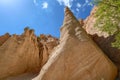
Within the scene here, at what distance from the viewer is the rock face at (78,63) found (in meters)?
20.5

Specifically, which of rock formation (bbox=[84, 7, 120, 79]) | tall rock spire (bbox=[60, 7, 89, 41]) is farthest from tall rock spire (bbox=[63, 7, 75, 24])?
rock formation (bbox=[84, 7, 120, 79])

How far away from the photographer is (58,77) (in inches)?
805

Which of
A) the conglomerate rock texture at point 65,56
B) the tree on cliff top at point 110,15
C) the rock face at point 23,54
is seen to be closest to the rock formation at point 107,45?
the conglomerate rock texture at point 65,56

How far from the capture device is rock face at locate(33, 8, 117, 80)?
2045 centimetres

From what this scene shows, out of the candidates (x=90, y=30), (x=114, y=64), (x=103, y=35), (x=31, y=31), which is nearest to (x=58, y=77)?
(x=114, y=64)


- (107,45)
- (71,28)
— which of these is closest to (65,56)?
(71,28)

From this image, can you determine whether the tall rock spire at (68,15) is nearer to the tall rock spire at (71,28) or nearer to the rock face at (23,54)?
the tall rock spire at (71,28)

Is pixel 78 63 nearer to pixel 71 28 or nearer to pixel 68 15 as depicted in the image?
pixel 71 28

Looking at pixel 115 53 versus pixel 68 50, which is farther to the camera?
pixel 115 53

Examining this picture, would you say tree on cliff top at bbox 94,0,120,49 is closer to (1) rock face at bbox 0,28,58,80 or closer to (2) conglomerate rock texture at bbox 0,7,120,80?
(2) conglomerate rock texture at bbox 0,7,120,80

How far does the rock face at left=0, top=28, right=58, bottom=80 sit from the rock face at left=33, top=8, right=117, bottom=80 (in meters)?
7.40

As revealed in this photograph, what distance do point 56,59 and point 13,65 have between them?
A: 862cm

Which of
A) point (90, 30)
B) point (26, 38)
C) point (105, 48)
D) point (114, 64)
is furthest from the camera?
point (26, 38)

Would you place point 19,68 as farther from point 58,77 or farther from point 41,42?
point 58,77
